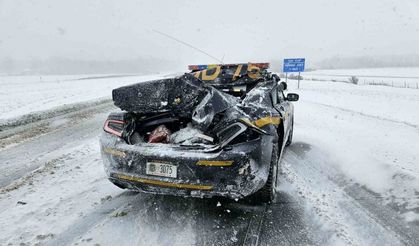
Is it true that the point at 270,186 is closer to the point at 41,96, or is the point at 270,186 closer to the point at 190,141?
the point at 190,141

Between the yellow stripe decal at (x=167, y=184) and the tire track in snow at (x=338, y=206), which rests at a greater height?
the yellow stripe decal at (x=167, y=184)

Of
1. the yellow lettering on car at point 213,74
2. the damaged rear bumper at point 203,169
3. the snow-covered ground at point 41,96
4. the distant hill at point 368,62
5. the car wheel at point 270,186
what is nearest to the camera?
the damaged rear bumper at point 203,169

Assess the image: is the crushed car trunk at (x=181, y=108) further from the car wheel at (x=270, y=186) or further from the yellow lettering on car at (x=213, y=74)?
the yellow lettering on car at (x=213, y=74)

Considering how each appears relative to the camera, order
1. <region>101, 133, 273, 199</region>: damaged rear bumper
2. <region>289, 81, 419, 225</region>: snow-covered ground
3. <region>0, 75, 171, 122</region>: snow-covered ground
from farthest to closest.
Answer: <region>0, 75, 171, 122</region>: snow-covered ground
<region>289, 81, 419, 225</region>: snow-covered ground
<region>101, 133, 273, 199</region>: damaged rear bumper

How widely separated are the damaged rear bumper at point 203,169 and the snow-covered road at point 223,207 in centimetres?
42

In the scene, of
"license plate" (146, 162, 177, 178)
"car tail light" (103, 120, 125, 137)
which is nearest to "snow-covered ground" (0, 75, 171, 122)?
"car tail light" (103, 120, 125, 137)

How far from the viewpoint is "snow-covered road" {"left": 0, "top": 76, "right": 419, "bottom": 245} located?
321cm

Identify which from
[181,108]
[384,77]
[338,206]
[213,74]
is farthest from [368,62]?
[181,108]

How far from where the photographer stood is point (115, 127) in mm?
3850

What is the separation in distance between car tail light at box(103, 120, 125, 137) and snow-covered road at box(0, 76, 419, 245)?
873mm

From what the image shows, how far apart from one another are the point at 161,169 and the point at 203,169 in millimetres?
441

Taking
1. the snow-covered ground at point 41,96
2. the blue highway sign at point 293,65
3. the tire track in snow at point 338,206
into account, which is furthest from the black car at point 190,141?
the blue highway sign at point 293,65

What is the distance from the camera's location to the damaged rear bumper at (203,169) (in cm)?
320

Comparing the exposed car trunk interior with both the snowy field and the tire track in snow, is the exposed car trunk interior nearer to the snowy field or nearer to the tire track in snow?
the tire track in snow
